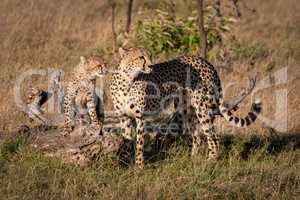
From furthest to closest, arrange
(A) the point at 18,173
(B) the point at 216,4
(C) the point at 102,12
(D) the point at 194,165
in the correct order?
(C) the point at 102,12 < (B) the point at 216,4 < (D) the point at 194,165 < (A) the point at 18,173

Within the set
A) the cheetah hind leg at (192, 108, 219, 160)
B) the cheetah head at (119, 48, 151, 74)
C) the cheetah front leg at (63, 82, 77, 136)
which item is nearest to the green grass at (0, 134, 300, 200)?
the cheetah hind leg at (192, 108, 219, 160)

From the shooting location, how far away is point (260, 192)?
196 inches

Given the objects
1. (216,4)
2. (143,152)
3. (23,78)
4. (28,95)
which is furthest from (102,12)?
(143,152)

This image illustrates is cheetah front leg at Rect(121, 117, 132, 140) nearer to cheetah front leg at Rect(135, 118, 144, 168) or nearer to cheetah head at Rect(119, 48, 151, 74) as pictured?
cheetah front leg at Rect(135, 118, 144, 168)

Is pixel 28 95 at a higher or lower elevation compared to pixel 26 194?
higher

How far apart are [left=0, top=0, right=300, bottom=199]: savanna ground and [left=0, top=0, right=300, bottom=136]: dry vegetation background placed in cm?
2

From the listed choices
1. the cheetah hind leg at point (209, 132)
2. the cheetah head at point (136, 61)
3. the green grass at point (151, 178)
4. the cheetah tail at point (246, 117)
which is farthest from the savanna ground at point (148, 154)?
the cheetah head at point (136, 61)

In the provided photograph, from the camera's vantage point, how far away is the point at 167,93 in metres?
5.90

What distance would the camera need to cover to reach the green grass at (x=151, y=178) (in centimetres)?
470

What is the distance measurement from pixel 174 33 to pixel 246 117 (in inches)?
146

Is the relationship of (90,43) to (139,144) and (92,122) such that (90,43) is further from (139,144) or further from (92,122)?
(139,144)

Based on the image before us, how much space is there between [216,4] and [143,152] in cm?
403

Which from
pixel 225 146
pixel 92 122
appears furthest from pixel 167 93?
pixel 225 146

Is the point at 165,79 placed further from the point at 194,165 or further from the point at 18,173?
the point at 18,173
